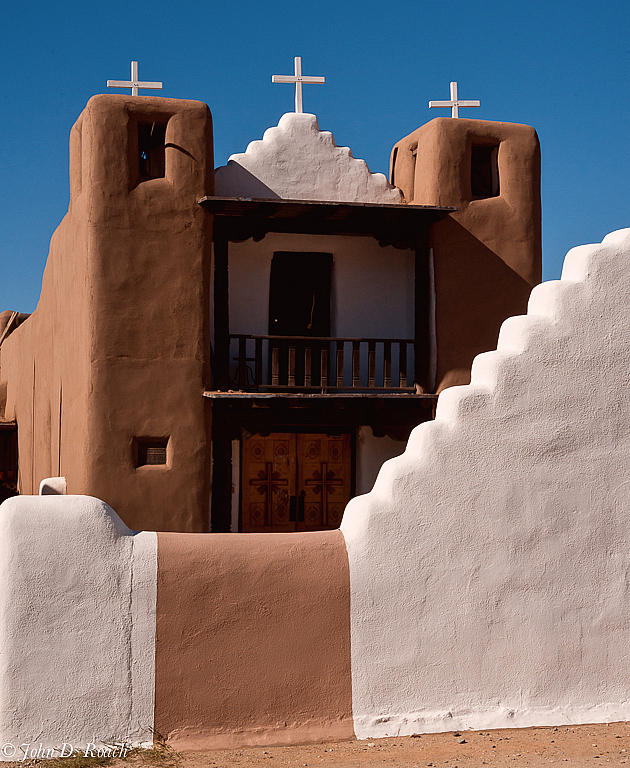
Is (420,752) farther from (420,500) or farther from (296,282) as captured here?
(296,282)

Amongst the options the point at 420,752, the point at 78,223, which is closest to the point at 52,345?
the point at 78,223

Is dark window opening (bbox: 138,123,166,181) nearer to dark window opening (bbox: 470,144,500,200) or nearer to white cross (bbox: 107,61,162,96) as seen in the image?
white cross (bbox: 107,61,162,96)

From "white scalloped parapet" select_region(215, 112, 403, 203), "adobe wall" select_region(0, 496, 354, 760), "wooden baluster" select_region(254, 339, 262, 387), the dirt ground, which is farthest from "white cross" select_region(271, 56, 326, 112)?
the dirt ground

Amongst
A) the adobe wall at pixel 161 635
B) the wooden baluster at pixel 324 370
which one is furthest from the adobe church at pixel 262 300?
the adobe wall at pixel 161 635

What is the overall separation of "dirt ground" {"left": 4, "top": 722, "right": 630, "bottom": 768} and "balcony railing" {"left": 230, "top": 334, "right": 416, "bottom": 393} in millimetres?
5776

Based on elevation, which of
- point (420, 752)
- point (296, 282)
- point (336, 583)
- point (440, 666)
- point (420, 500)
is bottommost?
point (420, 752)

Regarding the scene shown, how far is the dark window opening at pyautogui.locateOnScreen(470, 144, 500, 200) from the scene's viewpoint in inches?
458

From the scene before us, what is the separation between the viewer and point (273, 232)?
11703mm

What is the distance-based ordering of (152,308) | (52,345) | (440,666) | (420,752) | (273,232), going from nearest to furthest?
(420,752)
(440,666)
(152,308)
(273,232)
(52,345)

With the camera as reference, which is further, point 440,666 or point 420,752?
point 440,666

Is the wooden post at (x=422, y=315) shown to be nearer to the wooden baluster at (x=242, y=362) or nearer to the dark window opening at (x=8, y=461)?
the wooden baluster at (x=242, y=362)

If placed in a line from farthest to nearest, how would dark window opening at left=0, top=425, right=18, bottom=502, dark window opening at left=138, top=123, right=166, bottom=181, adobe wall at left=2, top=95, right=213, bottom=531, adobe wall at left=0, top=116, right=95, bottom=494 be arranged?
dark window opening at left=0, top=425, right=18, bottom=502, dark window opening at left=138, top=123, right=166, bottom=181, adobe wall at left=0, top=116, right=95, bottom=494, adobe wall at left=2, top=95, right=213, bottom=531

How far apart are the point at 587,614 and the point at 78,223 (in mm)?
8262

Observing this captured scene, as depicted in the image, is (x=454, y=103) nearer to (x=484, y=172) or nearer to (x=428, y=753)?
(x=484, y=172)
